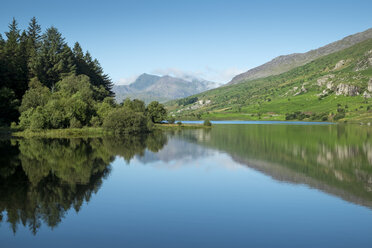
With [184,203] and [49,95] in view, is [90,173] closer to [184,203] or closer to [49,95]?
[184,203]

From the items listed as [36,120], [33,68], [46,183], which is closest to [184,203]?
[46,183]

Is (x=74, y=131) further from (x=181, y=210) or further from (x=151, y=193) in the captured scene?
(x=181, y=210)

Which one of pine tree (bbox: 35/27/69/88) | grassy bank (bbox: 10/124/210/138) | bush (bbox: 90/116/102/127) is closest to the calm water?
grassy bank (bbox: 10/124/210/138)

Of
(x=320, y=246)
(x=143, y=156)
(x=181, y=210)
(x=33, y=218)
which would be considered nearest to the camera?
(x=320, y=246)

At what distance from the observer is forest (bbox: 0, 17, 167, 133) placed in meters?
92.4

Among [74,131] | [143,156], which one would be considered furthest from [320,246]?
[74,131]

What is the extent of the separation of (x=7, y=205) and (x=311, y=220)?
774 inches

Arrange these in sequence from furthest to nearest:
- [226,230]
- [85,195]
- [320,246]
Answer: [85,195] → [226,230] → [320,246]

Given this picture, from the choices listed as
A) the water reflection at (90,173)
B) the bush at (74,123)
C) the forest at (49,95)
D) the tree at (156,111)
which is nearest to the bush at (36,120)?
the forest at (49,95)

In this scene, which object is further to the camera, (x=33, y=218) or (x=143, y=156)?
(x=143, y=156)

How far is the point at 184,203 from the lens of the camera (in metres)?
23.5

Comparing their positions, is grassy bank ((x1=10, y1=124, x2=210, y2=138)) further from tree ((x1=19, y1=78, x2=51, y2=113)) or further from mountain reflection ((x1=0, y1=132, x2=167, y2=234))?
mountain reflection ((x1=0, y1=132, x2=167, y2=234))

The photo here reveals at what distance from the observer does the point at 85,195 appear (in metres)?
25.0

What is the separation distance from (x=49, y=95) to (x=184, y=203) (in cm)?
8955
